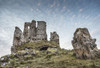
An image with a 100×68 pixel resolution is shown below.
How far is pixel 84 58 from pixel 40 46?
96.2ft

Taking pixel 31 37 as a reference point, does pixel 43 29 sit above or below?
above

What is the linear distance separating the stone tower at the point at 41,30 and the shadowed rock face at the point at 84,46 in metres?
42.5

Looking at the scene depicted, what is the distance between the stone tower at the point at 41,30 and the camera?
61469mm

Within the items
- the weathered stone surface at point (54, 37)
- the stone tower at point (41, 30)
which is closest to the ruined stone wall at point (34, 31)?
the stone tower at point (41, 30)

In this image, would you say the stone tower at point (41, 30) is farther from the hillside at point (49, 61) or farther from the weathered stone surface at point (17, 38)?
the hillside at point (49, 61)

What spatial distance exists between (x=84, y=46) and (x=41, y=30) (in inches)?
1844

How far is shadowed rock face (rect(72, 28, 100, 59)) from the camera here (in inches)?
664

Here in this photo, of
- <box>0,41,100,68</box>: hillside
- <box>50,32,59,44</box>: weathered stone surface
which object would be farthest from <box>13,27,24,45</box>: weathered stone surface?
<box>50,32,59,44</box>: weathered stone surface

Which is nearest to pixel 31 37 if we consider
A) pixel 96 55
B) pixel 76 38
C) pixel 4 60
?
pixel 4 60

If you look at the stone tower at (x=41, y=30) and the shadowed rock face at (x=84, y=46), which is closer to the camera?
the shadowed rock face at (x=84, y=46)

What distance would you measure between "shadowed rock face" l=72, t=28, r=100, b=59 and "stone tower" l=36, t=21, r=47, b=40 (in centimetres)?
4248

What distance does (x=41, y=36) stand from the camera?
Result: 6141 centimetres

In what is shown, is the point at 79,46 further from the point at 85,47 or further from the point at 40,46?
the point at 40,46

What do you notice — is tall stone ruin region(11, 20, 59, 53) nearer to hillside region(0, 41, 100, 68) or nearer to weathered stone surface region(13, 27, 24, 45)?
weathered stone surface region(13, 27, 24, 45)
